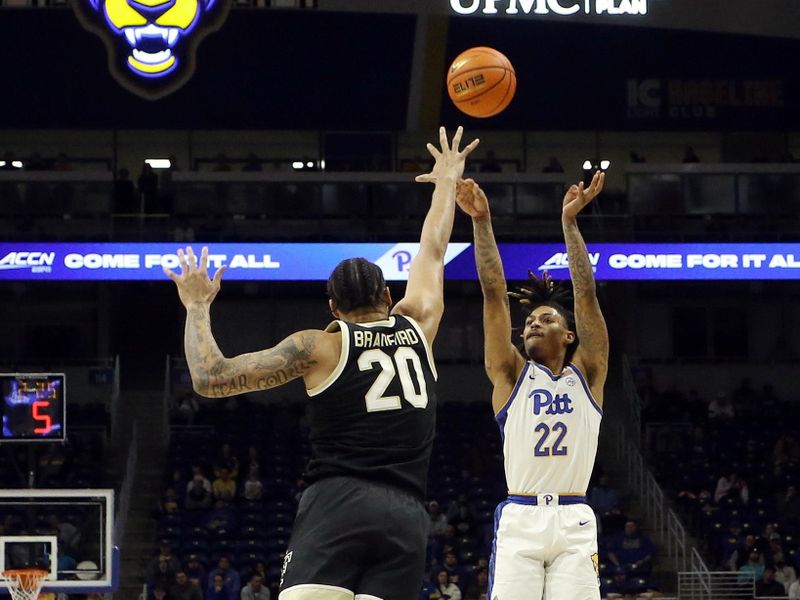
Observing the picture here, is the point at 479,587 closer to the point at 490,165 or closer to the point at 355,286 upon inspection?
the point at 490,165

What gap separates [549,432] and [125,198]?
22562 millimetres

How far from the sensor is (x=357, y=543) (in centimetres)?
520

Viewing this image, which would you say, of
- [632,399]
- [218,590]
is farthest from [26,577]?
[632,399]

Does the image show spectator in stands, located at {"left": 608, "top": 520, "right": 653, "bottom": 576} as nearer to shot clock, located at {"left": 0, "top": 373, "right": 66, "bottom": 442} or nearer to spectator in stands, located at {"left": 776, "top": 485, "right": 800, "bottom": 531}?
spectator in stands, located at {"left": 776, "top": 485, "right": 800, "bottom": 531}

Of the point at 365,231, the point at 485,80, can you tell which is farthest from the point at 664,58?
the point at 485,80

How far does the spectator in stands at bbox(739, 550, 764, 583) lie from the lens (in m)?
21.3

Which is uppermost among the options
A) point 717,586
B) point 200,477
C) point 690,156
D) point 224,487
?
point 690,156

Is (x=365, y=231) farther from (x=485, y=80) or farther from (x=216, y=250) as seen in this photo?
(x=485, y=80)

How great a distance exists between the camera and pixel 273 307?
32.8m

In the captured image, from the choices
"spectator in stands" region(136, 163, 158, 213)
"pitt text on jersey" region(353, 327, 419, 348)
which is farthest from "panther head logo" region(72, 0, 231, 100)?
"pitt text on jersey" region(353, 327, 419, 348)

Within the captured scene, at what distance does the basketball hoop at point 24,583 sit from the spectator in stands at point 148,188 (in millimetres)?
14935

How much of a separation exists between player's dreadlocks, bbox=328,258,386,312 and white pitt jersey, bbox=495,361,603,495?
238 centimetres

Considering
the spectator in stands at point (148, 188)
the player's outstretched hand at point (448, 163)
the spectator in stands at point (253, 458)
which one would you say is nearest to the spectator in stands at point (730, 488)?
the spectator in stands at point (253, 458)

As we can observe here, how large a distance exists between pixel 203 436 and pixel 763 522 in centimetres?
1032
